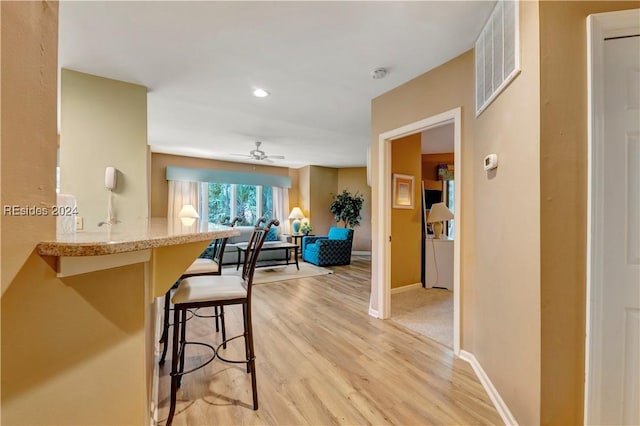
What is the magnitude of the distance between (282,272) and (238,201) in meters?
2.80

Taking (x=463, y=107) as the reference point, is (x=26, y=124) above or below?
below

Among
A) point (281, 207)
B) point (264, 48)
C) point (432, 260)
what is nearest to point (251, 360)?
point (264, 48)

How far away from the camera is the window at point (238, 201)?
6.82 meters

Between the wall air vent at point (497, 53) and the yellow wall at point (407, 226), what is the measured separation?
6.69 ft

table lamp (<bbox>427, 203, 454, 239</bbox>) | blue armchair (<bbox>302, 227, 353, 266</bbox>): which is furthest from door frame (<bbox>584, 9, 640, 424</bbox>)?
blue armchair (<bbox>302, 227, 353, 266</bbox>)

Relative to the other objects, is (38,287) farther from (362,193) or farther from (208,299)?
(362,193)

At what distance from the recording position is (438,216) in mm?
4316

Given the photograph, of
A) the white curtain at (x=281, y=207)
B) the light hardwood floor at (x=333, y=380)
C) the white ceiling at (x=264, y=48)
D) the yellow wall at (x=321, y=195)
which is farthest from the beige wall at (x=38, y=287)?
the yellow wall at (x=321, y=195)

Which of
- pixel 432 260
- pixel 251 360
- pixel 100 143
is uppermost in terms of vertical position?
pixel 100 143

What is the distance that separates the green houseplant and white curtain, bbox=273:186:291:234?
1.32m

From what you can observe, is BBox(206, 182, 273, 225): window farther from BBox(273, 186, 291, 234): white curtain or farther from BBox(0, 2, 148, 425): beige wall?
BBox(0, 2, 148, 425): beige wall

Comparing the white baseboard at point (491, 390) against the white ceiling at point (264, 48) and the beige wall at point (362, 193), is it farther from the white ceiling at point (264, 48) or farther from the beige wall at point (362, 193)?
the beige wall at point (362, 193)

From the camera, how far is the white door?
3.94 feet

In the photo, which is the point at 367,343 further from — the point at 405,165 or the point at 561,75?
the point at 405,165
